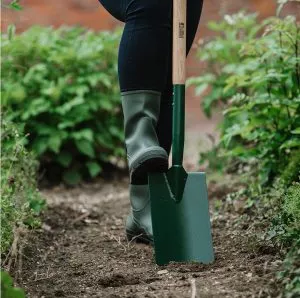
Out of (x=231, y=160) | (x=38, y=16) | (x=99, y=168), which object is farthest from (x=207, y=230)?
(x=38, y=16)

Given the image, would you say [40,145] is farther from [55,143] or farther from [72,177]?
[72,177]

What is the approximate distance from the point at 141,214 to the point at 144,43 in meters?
0.65

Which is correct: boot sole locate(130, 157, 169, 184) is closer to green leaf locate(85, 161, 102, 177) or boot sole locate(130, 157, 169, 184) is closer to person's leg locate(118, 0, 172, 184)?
person's leg locate(118, 0, 172, 184)

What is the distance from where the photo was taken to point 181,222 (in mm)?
2746

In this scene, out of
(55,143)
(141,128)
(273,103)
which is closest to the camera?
(141,128)

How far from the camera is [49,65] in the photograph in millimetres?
5078

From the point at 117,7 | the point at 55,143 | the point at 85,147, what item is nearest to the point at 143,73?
the point at 117,7

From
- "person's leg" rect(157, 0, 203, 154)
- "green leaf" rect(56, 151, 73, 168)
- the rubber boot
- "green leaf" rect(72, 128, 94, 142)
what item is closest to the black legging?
"person's leg" rect(157, 0, 203, 154)

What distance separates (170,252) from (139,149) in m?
0.38

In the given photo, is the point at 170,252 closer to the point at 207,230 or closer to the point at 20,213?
the point at 207,230

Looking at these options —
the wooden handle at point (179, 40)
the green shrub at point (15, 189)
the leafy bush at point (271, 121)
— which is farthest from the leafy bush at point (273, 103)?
the green shrub at point (15, 189)

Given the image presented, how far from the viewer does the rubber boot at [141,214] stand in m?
3.01

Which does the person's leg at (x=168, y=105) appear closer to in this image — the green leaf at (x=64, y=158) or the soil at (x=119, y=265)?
the soil at (x=119, y=265)

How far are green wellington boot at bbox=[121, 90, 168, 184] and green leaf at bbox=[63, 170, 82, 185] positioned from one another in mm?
2173
